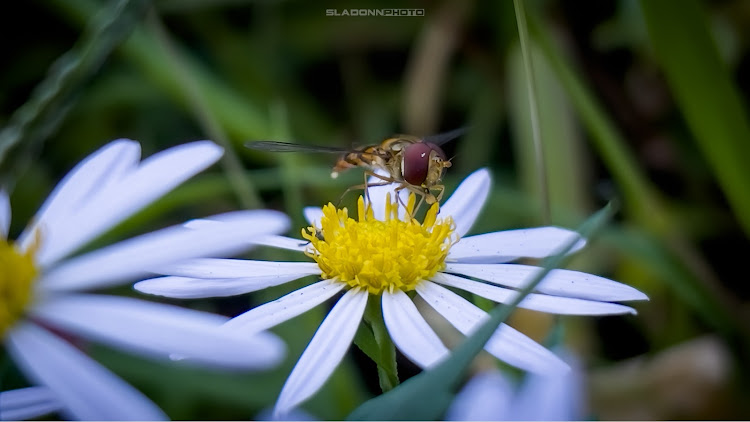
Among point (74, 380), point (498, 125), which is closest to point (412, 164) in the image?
point (74, 380)

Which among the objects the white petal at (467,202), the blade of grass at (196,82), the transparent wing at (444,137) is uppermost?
the blade of grass at (196,82)

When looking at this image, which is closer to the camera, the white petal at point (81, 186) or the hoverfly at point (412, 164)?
the white petal at point (81, 186)

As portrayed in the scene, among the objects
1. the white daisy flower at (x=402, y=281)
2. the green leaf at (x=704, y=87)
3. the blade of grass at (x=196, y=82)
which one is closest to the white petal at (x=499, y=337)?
the white daisy flower at (x=402, y=281)

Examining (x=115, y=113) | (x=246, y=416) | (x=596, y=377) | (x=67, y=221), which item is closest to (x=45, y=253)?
(x=67, y=221)

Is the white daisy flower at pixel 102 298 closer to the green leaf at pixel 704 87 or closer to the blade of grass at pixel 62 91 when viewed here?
the blade of grass at pixel 62 91

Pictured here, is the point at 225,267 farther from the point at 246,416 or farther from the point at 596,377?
the point at 596,377

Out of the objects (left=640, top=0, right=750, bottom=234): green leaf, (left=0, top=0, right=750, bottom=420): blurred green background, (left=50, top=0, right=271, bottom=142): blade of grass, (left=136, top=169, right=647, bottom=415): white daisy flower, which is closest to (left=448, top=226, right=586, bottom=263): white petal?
(left=136, top=169, right=647, bottom=415): white daisy flower
